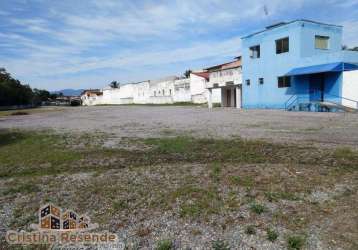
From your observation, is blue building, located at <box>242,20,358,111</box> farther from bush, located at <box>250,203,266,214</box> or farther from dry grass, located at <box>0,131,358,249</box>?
bush, located at <box>250,203,266,214</box>

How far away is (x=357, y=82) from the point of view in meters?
23.5

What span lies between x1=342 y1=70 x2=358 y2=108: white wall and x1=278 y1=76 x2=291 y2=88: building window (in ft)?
18.0

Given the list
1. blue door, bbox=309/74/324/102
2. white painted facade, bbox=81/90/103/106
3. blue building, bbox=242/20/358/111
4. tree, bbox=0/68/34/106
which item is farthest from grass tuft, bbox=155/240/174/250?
white painted facade, bbox=81/90/103/106

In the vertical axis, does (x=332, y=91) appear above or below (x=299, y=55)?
below

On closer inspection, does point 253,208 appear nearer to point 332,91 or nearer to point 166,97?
point 332,91

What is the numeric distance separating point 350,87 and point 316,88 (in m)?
3.50

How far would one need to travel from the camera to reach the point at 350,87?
23953 millimetres

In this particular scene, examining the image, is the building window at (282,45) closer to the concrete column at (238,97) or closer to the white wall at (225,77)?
the white wall at (225,77)

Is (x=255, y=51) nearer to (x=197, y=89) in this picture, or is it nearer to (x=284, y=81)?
(x=284, y=81)

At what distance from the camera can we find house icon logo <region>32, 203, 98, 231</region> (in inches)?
167

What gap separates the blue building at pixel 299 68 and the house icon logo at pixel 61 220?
23.8 m

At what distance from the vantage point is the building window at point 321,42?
2869 centimetres

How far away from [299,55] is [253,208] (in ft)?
85.9

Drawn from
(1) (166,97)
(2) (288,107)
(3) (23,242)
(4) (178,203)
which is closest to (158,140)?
(4) (178,203)
